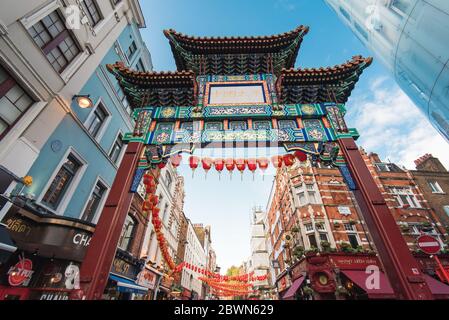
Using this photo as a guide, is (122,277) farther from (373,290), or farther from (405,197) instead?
(405,197)

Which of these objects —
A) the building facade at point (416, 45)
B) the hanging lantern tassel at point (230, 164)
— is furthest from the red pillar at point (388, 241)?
the building facade at point (416, 45)

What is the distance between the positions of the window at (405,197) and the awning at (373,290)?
8823 millimetres

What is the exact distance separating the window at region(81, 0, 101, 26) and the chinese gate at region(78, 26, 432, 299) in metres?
6.04

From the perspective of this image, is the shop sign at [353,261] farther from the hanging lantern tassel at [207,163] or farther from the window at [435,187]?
the hanging lantern tassel at [207,163]

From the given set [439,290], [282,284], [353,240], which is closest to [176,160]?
[353,240]

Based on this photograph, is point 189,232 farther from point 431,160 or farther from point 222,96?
point 431,160

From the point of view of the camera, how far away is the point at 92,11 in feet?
35.0

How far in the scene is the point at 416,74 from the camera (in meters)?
10.1

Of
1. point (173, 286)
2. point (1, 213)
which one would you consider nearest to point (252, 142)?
point (1, 213)

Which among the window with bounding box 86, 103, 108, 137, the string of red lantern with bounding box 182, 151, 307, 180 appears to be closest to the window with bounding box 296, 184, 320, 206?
the string of red lantern with bounding box 182, 151, 307, 180

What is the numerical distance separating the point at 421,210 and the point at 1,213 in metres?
26.4

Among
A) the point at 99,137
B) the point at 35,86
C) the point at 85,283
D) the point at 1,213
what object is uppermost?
the point at 99,137

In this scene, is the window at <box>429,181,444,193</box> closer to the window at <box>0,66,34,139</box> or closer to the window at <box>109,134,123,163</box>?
the window at <box>109,134,123,163</box>

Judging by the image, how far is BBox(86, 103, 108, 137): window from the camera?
10164mm
